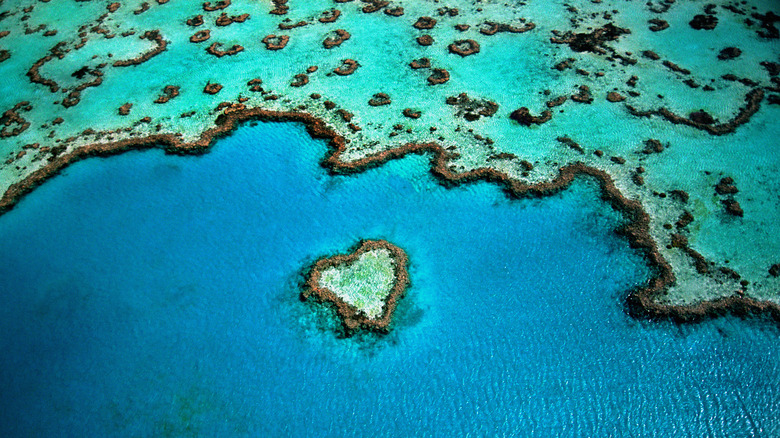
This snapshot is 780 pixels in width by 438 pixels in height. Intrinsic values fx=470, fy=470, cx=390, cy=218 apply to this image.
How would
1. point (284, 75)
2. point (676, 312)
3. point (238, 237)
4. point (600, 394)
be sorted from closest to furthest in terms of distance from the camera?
point (600, 394)
point (676, 312)
point (238, 237)
point (284, 75)

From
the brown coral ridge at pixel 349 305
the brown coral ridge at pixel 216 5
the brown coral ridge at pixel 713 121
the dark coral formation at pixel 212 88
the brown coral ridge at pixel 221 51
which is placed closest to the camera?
the brown coral ridge at pixel 349 305

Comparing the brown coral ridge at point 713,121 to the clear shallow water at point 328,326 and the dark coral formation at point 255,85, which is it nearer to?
the clear shallow water at point 328,326

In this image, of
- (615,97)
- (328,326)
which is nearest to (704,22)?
(615,97)

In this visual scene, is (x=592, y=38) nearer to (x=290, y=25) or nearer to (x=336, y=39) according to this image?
(x=336, y=39)

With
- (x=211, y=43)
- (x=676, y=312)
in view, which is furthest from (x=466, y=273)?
(x=211, y=43)

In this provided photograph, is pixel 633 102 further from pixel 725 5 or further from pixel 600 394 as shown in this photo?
pixel 600 394

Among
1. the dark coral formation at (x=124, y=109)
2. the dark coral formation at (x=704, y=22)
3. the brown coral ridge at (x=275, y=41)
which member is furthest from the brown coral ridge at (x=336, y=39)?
the dark coral formation at (x=704, y=22)
